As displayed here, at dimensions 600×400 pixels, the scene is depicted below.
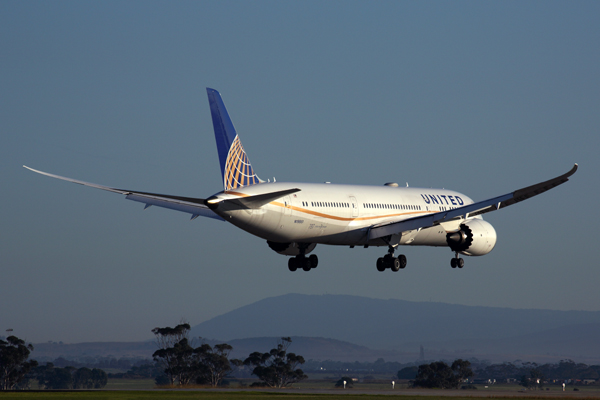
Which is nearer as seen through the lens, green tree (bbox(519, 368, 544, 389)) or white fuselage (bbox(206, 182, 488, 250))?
white fuselage (bbox(206, 182, 488, 250))

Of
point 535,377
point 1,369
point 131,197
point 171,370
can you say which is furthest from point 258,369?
point 131,197

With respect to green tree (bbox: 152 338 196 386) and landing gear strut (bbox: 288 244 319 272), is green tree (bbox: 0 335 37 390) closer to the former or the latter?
green tree (bbox: 152 338 196 386)

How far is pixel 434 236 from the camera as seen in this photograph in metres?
54.3

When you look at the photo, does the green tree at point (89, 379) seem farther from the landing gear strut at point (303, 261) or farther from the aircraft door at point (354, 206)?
the aircraft door at point (354, 206)

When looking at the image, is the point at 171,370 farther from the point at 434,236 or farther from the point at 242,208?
the point at 242,208

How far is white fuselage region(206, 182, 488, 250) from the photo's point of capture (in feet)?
138

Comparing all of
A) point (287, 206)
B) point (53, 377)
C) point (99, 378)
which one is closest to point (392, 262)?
point (287, 206)

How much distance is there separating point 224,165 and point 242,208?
405 centimetres

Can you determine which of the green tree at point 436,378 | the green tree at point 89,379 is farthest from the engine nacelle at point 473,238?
the green tree at point 89,379

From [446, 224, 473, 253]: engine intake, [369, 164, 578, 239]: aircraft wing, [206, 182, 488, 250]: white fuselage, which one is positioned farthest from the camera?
[446, 224, 473, 253]: engine intake

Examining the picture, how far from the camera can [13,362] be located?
11219 centimetres

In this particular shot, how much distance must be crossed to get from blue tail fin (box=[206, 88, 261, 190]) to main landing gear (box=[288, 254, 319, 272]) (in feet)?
25.5

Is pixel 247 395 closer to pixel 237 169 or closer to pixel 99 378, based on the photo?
pixel 237 169

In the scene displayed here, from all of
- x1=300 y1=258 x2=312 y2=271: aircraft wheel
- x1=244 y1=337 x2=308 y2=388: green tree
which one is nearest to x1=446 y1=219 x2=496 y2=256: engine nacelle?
x1=300 y1=258 x2=312 y2=271: aircraft wheel
